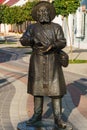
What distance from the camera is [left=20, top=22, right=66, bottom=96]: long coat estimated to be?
6715 mm

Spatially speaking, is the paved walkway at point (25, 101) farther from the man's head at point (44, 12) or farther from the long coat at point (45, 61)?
the man's head at point (44, 12)

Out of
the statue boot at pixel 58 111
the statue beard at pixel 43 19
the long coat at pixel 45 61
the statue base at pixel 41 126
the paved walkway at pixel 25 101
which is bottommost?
the paved walkway at pixel 25 101

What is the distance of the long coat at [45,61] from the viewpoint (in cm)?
671

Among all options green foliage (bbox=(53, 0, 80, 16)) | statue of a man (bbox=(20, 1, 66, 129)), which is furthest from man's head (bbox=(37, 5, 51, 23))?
green foliage (bbox=(53, 0, 80, 16))

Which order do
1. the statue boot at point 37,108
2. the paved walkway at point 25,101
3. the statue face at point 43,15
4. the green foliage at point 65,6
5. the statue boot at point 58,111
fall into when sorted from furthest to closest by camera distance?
the green foliage at point 65,6 < the paved walkway at point 25,101 < the statue boot at point 37,108 < the statue boot at point 58,111 < the statue face at point 43,15

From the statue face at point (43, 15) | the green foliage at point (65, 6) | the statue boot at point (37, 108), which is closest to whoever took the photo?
the statue face at point (43, 15)

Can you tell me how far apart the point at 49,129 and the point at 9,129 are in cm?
119

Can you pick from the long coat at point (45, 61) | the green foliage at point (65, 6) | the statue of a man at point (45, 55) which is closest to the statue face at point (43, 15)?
the statue of a man at point (45, 55)

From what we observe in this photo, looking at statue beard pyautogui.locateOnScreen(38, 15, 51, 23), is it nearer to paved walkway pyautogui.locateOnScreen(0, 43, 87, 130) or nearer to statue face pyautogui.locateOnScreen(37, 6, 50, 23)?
statue face pyautogui.locateOnScreen(37, 6, 50, 23)

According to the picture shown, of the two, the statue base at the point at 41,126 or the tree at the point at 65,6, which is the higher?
the tree at the point at 65,6

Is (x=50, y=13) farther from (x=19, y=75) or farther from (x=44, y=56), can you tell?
(x=19, y=75)

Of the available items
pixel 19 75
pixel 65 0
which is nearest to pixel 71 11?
pixel 65 0

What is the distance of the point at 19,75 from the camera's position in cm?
1530

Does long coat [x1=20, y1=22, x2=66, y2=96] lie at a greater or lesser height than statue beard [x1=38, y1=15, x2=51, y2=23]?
lesser
